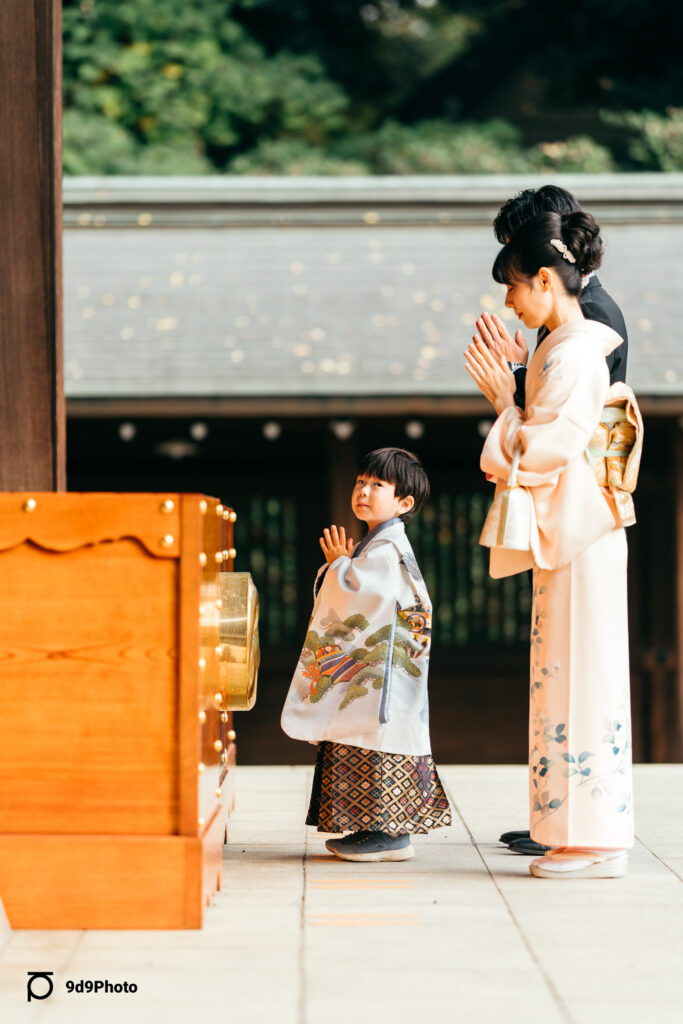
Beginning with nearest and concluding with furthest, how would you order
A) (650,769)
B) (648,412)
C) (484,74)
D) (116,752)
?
(116,752) < (650,769) < (648,412) < (484,74)

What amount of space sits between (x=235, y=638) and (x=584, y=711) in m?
0.91

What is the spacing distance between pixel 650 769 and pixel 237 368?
3.28m

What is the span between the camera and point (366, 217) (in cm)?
855

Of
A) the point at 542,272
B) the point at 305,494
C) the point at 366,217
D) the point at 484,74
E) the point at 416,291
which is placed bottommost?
the point at 305,494

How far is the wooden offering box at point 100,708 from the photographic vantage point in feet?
8.16

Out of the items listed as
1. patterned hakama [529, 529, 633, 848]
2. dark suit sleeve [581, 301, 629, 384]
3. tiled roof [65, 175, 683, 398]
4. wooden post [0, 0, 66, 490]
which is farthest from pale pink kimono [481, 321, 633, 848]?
tiled roof [65, 175, 683, 398]

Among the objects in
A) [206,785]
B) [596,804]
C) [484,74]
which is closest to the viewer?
[206,785]

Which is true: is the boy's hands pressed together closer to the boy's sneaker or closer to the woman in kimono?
the woman in kimono

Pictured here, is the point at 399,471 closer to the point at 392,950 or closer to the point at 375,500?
the point at 375,500

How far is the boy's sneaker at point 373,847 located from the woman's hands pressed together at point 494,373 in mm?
1193

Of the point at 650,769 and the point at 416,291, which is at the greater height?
the point at 416,291

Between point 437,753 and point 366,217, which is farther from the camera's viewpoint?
point 366,217

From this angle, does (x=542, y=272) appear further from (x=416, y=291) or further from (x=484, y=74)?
(x=484, y=74)

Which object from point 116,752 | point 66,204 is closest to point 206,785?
point 116,752
